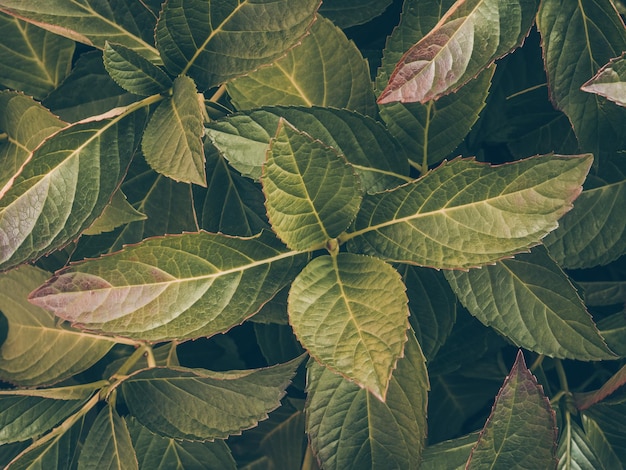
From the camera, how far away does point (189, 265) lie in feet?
2.02

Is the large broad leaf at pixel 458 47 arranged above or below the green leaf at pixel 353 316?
above

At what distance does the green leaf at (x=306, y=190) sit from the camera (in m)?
0.58

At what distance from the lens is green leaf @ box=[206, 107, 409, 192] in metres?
0.65

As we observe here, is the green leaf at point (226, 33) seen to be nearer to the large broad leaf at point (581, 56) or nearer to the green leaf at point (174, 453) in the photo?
the large broad leaf at point (581, 56)

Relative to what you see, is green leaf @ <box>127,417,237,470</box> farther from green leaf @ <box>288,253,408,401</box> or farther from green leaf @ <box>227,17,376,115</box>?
green leaf @ <box>227,17,376,115</box>

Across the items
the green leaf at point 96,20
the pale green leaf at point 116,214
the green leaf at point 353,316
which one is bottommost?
the green leaf at point 353,316

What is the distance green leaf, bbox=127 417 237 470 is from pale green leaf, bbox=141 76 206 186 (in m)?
0.31

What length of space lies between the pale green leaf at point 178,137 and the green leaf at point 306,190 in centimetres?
6

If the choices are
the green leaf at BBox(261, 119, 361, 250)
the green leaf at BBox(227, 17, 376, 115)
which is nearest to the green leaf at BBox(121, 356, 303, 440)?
the green leaf at BBox(261, 119, 361, 250)

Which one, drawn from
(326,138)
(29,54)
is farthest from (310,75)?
(29,54)

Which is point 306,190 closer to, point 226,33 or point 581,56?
point 226,33

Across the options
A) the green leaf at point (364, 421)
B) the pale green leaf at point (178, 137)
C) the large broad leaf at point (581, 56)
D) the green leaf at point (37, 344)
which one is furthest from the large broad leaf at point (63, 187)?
the large broad leaf at point (581, 56)

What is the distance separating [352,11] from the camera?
0.76m

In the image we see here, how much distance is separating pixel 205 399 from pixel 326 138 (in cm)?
28
